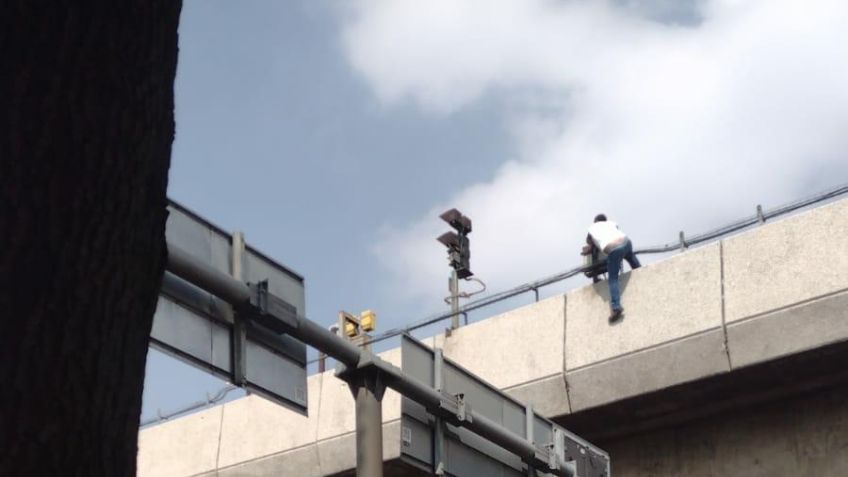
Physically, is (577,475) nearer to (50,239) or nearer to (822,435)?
Answer: (822,435)

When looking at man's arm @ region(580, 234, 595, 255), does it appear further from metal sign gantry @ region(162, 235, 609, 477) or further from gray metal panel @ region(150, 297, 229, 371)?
gray metal panel @ region(150, 297, 229, 371)

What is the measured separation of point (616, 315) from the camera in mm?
15008

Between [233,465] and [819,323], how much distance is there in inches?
289

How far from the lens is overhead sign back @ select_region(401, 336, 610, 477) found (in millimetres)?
11108

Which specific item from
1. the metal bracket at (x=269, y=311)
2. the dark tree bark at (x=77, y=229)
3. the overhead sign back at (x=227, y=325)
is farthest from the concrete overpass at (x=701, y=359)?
the dark tree bark at (x=77, y=229)

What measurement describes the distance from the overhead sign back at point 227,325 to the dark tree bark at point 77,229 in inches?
218

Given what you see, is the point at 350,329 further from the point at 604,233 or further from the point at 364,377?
the point at 364,377

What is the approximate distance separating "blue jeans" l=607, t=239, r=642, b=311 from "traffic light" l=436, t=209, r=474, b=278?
2.72 m

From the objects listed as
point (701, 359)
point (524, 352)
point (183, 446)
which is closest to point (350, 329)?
point (183, 446)

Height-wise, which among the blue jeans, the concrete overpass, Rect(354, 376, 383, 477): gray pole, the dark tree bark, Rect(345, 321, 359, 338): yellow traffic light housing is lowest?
the dark tree bark

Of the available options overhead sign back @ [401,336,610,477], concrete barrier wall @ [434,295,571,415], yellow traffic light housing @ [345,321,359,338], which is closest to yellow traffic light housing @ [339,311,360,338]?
yellow traffic light housing @ [345,321,359,338]

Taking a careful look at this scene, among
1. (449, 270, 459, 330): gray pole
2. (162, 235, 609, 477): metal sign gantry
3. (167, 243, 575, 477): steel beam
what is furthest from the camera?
(449, 270, 459, 330): gray pole

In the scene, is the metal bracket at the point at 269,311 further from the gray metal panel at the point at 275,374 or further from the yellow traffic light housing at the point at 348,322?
the yellow traffic light housing at the point at 348,322

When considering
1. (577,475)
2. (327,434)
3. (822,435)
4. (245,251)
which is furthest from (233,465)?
(245,251)
